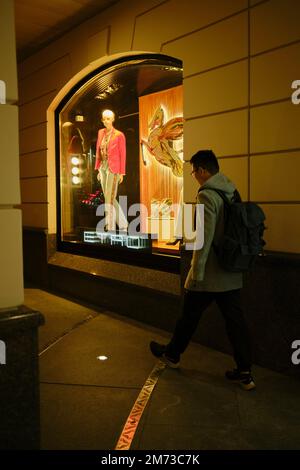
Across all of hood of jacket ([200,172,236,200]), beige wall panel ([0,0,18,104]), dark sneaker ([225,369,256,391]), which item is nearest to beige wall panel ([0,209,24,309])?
beige wall panel ([0,0,18,104])

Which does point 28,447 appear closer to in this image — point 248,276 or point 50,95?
point 248,276

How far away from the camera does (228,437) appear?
3203mm

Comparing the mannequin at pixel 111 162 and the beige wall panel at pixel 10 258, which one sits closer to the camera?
the beige wall panel at pixel 10 258

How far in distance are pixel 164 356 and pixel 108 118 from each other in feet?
14.7

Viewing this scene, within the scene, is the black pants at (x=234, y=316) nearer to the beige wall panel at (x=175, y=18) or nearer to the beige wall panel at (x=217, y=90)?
the beige wall panel at (x=217, y=90)

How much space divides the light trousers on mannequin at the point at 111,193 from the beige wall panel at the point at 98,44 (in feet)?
5.47

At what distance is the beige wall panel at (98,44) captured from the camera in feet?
22.0

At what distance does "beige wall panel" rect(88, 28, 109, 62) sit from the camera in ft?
22.0

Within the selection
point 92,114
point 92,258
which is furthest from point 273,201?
point 92,114

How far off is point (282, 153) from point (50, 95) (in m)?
5.11

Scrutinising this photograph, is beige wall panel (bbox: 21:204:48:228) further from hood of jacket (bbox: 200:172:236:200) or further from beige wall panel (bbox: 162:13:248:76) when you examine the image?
hood of jacket (bbox: 200:172:236:200)

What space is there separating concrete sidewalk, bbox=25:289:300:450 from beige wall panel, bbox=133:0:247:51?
3658mm

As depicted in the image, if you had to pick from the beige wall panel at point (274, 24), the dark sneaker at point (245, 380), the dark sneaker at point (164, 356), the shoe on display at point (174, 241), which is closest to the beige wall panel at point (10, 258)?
the dark sneaker at point (164, 356)

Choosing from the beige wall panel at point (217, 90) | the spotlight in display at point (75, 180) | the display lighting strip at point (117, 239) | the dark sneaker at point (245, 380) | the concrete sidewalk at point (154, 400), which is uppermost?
the beige wall panel at point (217, 90)
